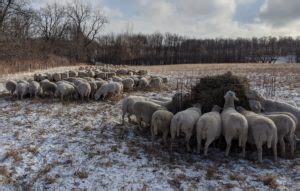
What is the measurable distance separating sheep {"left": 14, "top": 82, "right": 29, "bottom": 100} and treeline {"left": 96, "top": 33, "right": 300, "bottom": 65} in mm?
59988

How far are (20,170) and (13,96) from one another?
346 inches

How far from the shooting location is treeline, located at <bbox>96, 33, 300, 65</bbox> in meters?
79.4

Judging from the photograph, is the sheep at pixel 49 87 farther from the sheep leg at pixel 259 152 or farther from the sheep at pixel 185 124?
the sheep leg at pixel 259 152

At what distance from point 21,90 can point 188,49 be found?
8374 cm

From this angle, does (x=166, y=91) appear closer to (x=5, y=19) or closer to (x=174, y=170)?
(x=174, y=170)

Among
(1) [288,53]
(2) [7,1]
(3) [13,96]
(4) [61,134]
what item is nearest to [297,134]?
(4) [61,134]

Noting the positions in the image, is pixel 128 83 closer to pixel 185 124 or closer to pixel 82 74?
pixel 82 74

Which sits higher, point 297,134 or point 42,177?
point 297,134

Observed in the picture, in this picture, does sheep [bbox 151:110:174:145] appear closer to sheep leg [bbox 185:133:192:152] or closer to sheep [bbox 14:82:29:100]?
sheep leg [bbox 185:133:192:152]

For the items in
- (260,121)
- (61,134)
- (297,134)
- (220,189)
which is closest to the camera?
(220,189)

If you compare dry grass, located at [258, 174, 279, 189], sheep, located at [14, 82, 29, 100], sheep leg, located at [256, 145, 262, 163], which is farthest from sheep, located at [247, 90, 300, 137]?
sheep, located at [14, 82, 29, 100]

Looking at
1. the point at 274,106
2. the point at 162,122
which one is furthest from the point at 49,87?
the point at 274,106

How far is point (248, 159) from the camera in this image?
8.48 m

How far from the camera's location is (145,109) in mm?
10227
